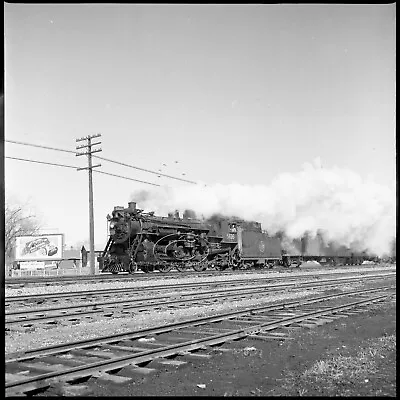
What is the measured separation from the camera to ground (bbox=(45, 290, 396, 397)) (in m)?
4.99

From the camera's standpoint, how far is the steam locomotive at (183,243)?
27.7 meters

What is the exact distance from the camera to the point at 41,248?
33406 mm

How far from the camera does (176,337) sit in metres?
8.27

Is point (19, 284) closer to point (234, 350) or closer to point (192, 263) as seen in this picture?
point (192, 263)

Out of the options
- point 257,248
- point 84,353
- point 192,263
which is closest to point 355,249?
point 257,248

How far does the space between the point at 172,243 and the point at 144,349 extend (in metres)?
21.5

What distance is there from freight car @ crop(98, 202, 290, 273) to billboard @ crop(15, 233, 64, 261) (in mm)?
5439

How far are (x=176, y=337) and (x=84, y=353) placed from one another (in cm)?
195

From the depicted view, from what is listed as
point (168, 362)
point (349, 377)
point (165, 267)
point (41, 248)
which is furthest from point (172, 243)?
point (349, 377)

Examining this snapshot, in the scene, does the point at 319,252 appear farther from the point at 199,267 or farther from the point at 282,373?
the point at 282,373

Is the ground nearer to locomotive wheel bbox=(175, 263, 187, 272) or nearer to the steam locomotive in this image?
the steam locomotive

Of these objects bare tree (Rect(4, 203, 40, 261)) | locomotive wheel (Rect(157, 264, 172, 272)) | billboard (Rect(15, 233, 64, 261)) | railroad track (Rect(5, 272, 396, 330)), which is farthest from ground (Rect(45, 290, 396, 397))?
billboard (Rect(15, 233, 64, 261))

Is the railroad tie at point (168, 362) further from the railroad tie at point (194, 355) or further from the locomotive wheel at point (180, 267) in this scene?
the locomotive wheel at point (180, 267)

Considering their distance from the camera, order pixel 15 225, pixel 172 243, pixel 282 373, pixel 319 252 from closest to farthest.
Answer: pixel 282 373
pixel 172 243
pixel 15 225
pixel 319 252
